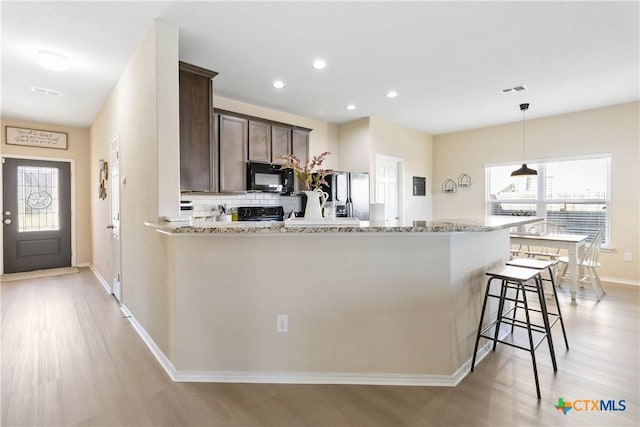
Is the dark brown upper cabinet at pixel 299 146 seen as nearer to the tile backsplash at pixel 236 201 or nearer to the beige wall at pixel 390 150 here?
the tile backsplash at pixel 236 201

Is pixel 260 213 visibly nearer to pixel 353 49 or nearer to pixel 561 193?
pixel 353 49

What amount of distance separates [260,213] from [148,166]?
7.33ft

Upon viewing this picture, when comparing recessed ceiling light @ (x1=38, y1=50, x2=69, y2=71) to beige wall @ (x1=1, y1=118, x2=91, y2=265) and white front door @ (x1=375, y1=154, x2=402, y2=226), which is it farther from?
white front door @ (x1=375, y1=154, x2=402, y2=226)

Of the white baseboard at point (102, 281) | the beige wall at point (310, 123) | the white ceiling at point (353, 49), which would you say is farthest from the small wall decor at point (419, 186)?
the white baseboard at point (102, 281)

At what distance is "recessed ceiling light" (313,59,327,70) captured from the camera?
131 inches

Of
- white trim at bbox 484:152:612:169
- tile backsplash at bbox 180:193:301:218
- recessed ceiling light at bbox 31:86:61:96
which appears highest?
recessed ceiling light at bbox 31:86:61:96

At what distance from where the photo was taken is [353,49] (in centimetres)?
308

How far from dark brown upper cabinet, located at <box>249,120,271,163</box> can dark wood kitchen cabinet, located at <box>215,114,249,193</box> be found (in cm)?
8

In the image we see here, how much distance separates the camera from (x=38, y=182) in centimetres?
573

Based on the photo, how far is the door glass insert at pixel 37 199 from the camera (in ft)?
18.3

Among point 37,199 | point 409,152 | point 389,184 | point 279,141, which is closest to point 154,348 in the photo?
point 279,141

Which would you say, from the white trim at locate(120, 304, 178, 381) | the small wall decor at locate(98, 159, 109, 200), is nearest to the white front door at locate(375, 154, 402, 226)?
the white trim at locate(120, 304, 178, 381)

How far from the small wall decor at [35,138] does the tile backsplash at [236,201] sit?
337 cm

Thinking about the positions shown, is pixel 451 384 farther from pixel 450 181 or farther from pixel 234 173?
pixel 450 181
